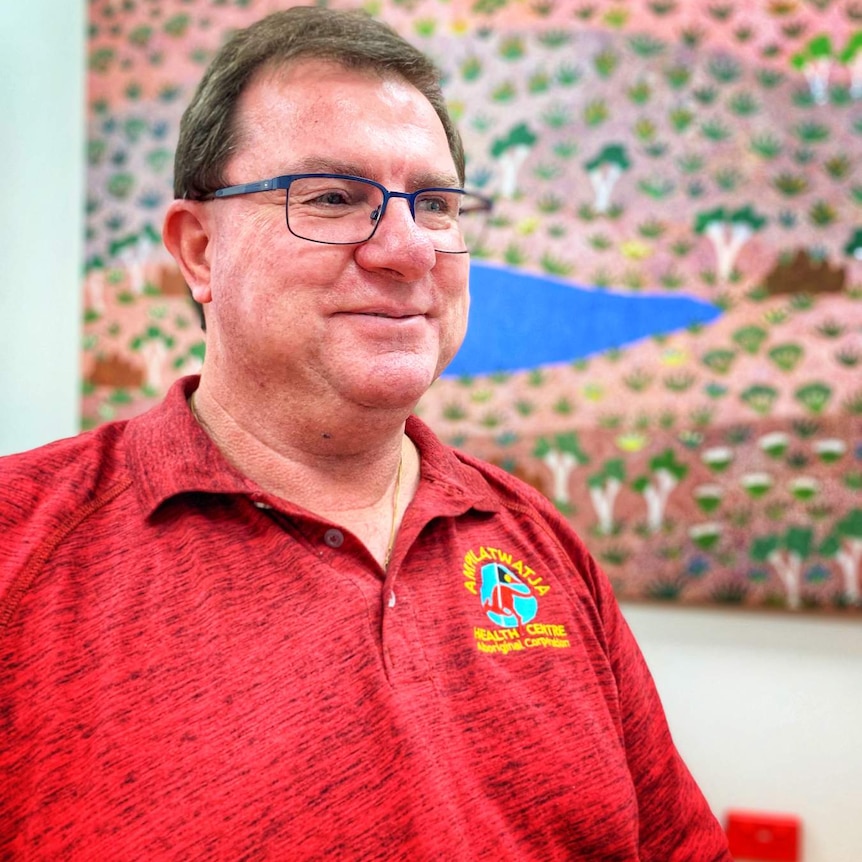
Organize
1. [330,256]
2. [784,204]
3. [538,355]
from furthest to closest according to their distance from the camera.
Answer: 1. [538,355]
2. [784,204]
3. [330,256]

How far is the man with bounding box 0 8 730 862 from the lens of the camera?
0.81 metres

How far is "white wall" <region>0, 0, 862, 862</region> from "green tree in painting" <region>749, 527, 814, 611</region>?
0.07m

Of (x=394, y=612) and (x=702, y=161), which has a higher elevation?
(x=702, y=161)

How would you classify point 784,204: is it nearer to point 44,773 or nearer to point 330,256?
point 330,256

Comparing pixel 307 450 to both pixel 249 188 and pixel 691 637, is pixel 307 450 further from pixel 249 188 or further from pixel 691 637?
pixel 691 637

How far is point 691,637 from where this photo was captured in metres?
1.79

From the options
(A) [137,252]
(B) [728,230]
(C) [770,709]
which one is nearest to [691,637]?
(C) [770,709]

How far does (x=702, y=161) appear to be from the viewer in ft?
5.82

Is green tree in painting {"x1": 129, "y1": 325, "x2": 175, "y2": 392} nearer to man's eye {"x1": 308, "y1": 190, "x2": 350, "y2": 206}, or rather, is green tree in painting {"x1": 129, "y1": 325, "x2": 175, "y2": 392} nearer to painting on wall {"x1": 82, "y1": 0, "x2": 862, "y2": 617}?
painting on wall {"x1": 82, "y1": 0, "x2": 862, "y2": 617}

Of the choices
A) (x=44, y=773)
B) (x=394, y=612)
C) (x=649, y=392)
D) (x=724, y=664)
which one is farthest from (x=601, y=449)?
(x=44, y=773)

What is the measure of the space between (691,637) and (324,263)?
120 cm

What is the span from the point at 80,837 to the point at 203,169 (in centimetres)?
68

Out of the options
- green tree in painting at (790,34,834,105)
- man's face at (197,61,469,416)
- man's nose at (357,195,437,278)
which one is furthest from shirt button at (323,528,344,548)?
green tree in painting at (790,34,834,105)

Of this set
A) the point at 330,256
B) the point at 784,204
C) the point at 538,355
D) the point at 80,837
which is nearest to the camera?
the point at 80,837
